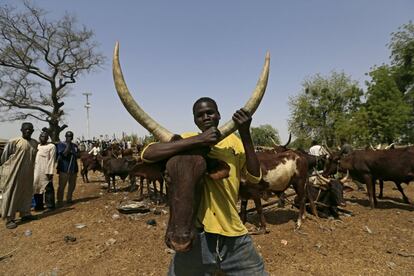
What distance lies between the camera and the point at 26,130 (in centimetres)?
730

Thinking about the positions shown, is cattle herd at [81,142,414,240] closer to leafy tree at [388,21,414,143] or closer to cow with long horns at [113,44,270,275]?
cow with long horns at [113,44,270,275]

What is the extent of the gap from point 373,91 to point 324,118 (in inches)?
330

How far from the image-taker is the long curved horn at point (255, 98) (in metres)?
2.28

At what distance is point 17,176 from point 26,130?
3.71ft

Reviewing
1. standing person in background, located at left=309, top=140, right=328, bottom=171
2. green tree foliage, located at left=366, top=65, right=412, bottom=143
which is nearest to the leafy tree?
green tree foliage, located at left=366, top=65, right=412, bottom=143

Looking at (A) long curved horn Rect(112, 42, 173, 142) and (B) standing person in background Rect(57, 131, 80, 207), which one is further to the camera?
(B) standing person in background Rect(57, 131, 80, 207)

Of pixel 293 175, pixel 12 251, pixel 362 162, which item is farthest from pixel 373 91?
pixel 12 251

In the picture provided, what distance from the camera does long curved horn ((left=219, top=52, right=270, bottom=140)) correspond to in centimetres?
228

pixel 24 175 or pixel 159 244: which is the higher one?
pixel 24 175

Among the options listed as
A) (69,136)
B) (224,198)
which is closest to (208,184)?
(224,198)

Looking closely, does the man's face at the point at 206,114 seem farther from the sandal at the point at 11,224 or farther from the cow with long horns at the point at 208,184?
the sandal at the point at 11,224

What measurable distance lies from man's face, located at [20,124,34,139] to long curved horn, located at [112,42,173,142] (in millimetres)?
6141

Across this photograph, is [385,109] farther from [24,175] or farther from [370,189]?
[24,175]

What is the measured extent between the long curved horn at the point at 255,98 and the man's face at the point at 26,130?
263 inches
